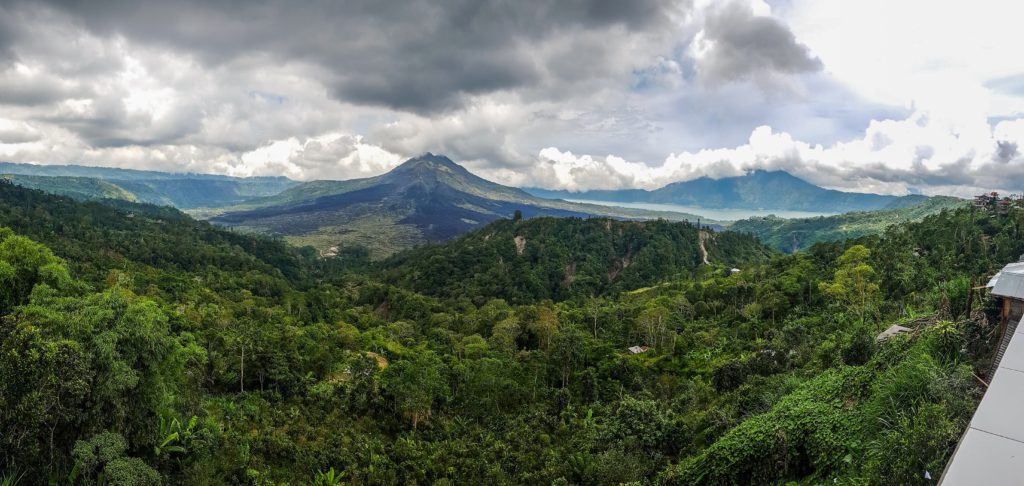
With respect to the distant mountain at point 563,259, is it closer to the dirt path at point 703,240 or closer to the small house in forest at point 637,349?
the dirt path at point 703,240

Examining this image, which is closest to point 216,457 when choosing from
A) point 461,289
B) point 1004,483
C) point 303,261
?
point 1004,483

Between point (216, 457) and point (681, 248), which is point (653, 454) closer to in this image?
point (216, 457)

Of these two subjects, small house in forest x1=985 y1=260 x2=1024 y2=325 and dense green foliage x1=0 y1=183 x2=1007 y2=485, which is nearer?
small house in forest x1=985 y1=260 x2=1024 y2=325

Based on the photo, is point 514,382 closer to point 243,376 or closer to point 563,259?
point 243,376

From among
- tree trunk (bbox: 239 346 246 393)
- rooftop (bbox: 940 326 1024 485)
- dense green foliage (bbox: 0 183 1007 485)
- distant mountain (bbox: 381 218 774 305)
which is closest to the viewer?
rooftop (bbox: 940 326 1024 485)

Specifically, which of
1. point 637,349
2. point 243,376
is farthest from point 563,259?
point 243,376

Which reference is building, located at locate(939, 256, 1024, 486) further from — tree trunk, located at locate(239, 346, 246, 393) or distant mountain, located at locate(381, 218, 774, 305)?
distant mountain, located at locate(381, 218, 774, 305)

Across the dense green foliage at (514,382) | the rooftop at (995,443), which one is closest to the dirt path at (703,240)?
the dense green foliage at (514,382)

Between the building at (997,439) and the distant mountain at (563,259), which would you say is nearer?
the building at (997,439)

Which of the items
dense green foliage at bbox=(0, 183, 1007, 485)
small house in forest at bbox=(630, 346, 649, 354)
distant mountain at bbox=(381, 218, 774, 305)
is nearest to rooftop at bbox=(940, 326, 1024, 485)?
dense green foliage at bbox=(0, 183, 1007, 485)
